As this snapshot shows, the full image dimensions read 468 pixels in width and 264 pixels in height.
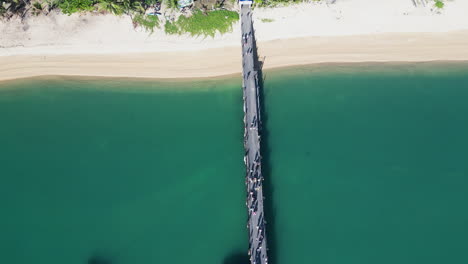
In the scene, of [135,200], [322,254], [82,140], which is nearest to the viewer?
[322,254]

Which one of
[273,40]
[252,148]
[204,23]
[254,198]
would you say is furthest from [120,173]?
[273,40]

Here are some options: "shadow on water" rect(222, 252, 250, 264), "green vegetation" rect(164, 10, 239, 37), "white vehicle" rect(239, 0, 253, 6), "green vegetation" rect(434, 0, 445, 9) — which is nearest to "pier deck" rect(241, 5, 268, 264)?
"white vehicle" rect(239, 0, 253, 6)

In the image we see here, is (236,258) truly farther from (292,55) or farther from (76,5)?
(76,5)

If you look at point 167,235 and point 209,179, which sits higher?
point 209,179

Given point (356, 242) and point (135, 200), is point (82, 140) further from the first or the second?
point (356, 242)

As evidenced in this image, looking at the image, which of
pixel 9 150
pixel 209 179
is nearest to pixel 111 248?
pixel 209 179

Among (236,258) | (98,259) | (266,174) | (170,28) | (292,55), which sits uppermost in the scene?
(170,28)

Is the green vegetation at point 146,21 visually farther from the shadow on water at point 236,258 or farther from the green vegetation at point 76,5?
the shadow on water at point 236,258
